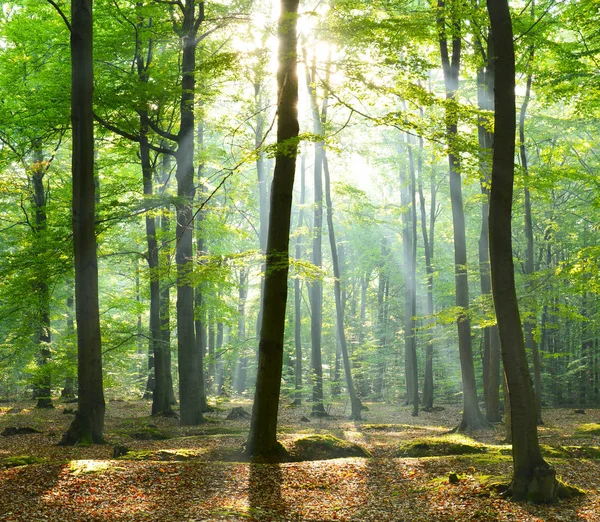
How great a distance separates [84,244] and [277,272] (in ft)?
11.7

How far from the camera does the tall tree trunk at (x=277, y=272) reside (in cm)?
846

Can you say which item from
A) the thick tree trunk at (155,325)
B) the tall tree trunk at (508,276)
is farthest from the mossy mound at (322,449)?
the thick tree trunk at (155,325)

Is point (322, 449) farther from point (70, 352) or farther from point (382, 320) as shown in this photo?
point (382, 320)

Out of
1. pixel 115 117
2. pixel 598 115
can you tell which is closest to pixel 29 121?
pixel 115 117

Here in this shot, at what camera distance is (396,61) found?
316 inches

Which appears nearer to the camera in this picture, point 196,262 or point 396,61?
point 396,61

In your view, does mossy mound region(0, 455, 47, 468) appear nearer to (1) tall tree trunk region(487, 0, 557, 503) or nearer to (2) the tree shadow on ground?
(2) the tree shadow on ground

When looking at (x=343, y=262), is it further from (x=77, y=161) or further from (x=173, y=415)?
(x=77, y=161)

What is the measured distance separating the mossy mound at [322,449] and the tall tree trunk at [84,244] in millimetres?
3438

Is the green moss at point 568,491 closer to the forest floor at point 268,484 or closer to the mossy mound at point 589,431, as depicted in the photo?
the forest floor at point 268,484

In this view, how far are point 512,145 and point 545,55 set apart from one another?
→ 30.5 feet

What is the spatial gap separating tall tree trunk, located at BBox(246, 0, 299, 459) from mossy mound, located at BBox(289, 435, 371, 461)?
68 centimetres

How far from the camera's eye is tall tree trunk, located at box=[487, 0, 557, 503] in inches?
253

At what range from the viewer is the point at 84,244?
9578 mm
